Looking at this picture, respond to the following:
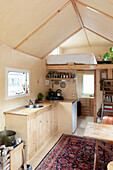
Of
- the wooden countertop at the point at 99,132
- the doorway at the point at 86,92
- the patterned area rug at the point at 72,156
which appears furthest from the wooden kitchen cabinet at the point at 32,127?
the doorway at the point at 86,92

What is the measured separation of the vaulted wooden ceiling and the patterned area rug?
2549mm

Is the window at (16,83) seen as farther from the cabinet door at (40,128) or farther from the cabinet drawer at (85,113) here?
the cabinet drawer at (85,113)

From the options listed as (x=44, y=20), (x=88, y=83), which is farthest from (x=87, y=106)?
(x=44, y=20)

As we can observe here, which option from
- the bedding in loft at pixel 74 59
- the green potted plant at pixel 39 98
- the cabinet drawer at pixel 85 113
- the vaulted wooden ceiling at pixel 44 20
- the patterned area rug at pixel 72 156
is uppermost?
the vaulted wooden ceiling at pixel 44 20

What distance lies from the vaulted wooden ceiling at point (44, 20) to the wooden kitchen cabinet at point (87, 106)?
321 centimetres

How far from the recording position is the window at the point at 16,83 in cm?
308

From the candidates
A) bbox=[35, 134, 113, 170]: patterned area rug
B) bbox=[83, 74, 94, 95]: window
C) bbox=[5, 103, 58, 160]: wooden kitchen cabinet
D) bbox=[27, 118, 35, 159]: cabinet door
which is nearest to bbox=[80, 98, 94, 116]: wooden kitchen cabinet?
bbox=[83, 74, 94, 95]: window

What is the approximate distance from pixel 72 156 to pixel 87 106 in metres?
3.64

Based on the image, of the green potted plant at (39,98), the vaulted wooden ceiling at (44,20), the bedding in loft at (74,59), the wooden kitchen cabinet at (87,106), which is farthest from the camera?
the wooden kitchen cabinet at (87,106)

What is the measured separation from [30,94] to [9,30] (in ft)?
6.05

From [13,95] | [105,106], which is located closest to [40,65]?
[13,95]

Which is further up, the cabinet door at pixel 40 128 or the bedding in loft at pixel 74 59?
the bedding in loft at pixel 74 59

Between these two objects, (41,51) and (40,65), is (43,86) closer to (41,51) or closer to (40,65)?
(40,65)

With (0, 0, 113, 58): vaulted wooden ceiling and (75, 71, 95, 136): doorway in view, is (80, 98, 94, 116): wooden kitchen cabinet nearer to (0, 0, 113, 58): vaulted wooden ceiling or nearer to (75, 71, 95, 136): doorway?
(75, 71, 95, 136): doorway
